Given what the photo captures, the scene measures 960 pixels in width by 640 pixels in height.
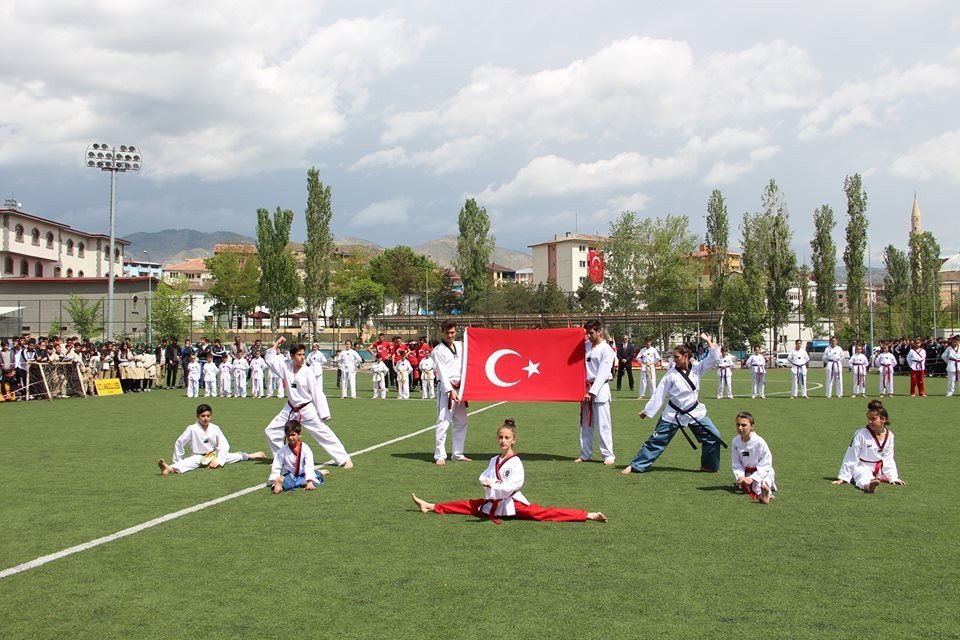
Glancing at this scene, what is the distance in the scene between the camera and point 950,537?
750 cm

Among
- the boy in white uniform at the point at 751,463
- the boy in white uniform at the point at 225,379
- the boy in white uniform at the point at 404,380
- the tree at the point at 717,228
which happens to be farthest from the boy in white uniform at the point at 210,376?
the tree at the point at 717,228

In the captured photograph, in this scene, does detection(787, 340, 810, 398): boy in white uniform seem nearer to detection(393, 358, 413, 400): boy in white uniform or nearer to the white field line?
detection(393, 358, 413, 400): boy in white uniform

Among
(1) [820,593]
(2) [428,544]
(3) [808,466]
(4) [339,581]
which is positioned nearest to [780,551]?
A: (1) [820,593]

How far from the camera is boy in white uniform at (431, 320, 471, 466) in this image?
40.4ft

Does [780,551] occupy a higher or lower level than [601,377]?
lower

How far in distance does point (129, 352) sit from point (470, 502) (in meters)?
27.3

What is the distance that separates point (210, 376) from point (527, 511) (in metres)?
23.4

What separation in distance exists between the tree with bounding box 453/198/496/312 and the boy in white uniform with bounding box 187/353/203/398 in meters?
43.9

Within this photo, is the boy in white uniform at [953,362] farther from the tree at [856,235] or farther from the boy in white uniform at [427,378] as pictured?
the tree at [856,235]

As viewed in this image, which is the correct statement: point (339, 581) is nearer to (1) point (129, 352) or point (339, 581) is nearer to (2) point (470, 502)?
(2) point (470, 502)

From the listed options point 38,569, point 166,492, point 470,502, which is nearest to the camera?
point 38,569

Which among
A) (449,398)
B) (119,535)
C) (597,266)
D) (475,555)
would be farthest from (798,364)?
(597,266)

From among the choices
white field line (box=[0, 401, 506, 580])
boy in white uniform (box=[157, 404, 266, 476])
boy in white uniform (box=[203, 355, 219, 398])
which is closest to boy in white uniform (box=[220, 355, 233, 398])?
boy in white uniform (box=[203, 355, 219, 398])

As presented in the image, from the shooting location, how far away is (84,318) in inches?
1944
